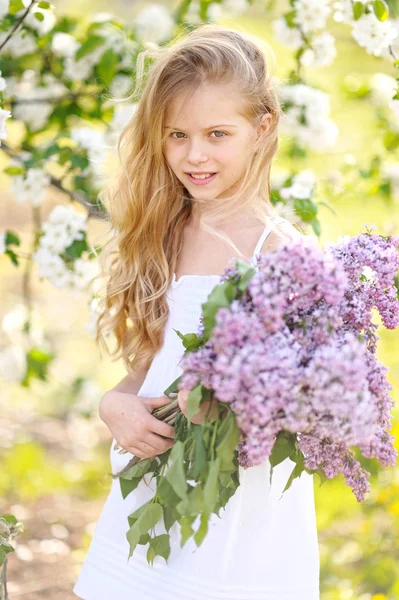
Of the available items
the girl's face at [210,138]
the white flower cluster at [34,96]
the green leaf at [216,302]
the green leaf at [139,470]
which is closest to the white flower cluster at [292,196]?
the girl's face at [210,138]

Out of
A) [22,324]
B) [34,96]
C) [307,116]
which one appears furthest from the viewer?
[22,324]

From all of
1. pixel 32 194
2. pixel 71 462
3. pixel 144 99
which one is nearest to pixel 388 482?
pixel 71 462

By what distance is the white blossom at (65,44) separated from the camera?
2677mm

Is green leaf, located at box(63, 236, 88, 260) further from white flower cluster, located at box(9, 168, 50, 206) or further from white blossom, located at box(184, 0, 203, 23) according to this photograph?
white blossom, located at box(184, 0, 203, 23)

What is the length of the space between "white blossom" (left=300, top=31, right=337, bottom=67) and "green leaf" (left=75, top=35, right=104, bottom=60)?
0.69 meters

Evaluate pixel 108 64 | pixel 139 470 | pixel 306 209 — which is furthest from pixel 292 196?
pixel 139 470

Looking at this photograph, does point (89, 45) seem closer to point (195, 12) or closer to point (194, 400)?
point (195, 12)

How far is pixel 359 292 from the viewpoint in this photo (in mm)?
1406

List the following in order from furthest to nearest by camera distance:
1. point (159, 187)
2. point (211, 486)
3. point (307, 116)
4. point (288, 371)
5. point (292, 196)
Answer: point (307, 116) → point (292, 196) → point (159, 187) → point (211, 486) → point (288, 371)

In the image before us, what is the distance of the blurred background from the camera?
2822 mm

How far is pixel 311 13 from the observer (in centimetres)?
239

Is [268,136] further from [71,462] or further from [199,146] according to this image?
[71,462]

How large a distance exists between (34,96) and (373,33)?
131 centimetres

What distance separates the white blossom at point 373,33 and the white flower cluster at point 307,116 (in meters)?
0.35
